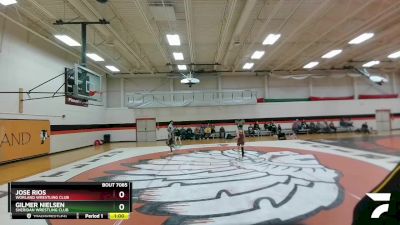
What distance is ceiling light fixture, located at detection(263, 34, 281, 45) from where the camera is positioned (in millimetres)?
12163

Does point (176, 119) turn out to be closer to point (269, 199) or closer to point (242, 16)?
point (242, 16)

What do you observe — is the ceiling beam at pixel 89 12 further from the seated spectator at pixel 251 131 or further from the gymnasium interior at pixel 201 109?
the seated spectator at pixel 251 131

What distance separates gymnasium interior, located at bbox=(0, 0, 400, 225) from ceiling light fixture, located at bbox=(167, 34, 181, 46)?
0.14 metres

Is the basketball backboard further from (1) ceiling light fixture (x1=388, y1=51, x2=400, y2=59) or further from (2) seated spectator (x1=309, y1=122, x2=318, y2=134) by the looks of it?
(1) ceiling light fixture (x1=388, y1=51, x2=400, y2=59)

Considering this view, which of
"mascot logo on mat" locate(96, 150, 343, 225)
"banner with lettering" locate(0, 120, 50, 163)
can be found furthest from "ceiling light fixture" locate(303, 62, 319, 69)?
"banner with lettering" locate(0, 120, 50, 163)

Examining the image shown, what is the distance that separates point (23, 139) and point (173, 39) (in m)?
7.57

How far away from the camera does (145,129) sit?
20109 mm

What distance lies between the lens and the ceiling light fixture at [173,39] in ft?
39.0

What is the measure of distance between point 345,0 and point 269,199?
8.42 meters

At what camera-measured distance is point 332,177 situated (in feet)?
17.8

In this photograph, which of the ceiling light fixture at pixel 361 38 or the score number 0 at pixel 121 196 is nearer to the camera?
the score number 0 at pixel 121 196

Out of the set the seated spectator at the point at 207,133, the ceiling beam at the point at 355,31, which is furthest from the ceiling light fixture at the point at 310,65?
the seated spectator at the point at 207,133
